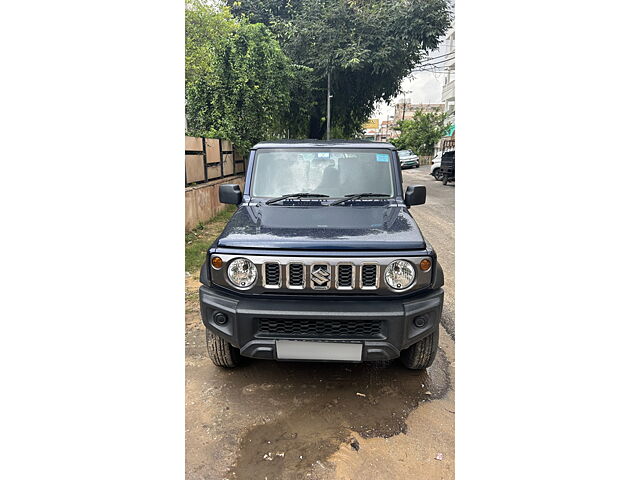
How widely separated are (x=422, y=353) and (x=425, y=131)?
104 ft

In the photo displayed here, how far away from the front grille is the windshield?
1.32m

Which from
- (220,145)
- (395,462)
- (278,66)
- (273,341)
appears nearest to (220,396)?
(273,341)

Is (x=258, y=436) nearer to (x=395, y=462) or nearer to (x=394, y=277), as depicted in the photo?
(x=395, y=462)

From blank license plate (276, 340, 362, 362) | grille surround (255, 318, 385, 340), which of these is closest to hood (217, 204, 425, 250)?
grille surround (255, 318, 385, 340)

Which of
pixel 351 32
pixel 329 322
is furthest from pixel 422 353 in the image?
pixel 351 32

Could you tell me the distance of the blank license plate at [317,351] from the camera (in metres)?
2.51

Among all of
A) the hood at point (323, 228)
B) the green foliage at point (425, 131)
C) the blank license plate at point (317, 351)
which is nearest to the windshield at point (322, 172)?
the hood at point (323, 228)

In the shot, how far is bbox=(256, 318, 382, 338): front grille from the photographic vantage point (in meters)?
2.54

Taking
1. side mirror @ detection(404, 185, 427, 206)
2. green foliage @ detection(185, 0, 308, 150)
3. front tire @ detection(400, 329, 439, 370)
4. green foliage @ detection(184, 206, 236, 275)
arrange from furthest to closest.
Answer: green foliage @ detection(185, 0, 308, 150)
green foliage @ detection(184, 206, 236, 275)
side mirror @ detection(404, 185, 427, 206)
front tire @ detection(400, 329, 439, 370)

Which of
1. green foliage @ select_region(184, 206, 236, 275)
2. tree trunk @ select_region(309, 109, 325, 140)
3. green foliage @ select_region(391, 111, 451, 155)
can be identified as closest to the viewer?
green foliage @ select_region(184, 206, 236, 275)

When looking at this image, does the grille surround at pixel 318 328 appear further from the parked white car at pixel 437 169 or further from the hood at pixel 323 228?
the parked white car at pixel 437 169

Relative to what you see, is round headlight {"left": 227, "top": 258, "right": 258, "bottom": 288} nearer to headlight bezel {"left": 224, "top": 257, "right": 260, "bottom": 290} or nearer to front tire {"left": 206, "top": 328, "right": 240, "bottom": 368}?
headlight bezel {"left": 224, "top": 257, "right": 260, "bottom": 290}

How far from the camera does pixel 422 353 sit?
9.76 ft

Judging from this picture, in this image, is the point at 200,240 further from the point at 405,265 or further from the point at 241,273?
the point at 405,265
